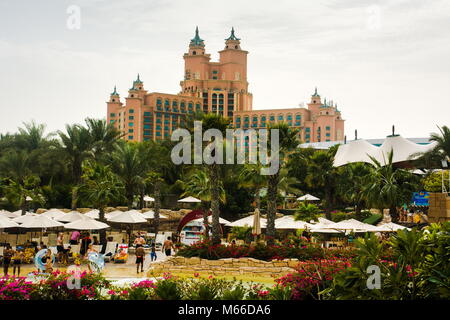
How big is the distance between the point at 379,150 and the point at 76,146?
84.8ft

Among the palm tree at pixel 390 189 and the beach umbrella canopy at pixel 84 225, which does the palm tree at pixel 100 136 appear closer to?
the beach umbrella canopy at pixel 84 225

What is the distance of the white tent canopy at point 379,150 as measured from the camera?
42.5m

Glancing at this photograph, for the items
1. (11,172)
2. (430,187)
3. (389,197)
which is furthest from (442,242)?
(11,172)

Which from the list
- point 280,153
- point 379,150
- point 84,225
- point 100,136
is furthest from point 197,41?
point 84,225

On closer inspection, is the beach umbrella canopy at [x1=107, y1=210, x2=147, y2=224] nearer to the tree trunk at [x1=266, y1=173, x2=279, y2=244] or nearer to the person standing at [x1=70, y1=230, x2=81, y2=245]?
the person standing at [x1=70, y1=230, x2=81, y2=245]

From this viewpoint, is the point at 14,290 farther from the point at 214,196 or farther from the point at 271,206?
the point at 271,206

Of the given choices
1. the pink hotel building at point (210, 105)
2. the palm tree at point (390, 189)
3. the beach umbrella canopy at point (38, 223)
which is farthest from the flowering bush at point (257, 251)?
the pink hotel building at point (210, 105)

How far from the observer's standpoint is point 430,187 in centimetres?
2459

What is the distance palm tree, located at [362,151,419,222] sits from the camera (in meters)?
29.7

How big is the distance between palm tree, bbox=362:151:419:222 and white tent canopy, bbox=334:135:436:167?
1039 centimetres

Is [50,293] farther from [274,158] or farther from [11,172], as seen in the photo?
[11,172]

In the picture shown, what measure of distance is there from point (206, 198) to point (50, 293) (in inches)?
744

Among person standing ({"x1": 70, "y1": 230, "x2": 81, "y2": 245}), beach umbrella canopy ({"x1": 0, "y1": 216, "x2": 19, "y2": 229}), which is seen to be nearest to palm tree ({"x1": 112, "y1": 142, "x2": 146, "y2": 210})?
person standing ({"x1": 70, "y1": 230, "x2": 81, "y2": 245})
